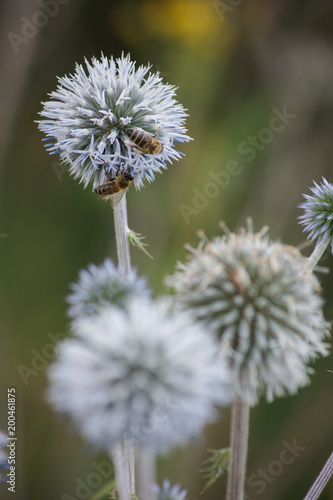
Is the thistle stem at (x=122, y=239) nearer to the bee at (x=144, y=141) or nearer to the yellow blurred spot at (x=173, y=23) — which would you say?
the bee at (x=144, y=141)

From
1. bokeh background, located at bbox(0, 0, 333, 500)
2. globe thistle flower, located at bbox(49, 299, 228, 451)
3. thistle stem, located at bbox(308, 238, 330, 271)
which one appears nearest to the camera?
globe thistle flower, located at bbox(49, 299, 228, 451)

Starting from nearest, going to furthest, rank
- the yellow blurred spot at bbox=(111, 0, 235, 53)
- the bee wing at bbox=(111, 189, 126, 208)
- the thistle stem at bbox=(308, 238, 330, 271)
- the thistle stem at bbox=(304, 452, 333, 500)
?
the thistle stem at bbox=(304, 452, 333, 500) < the thistle stem at bbox=(308, 238, 330, 271) < the bee wing at bbox=(111, 189, 126, 208) < the yellow blurred spot at bbox=(111, 0, 235, 53)

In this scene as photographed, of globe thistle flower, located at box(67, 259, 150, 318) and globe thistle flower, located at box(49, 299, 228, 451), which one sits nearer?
globe thistle flower, located at box(49, 299, 228, 451)

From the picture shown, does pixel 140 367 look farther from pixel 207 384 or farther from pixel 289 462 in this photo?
pixel 289 462

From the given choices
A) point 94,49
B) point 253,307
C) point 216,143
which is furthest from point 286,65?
point 253,307

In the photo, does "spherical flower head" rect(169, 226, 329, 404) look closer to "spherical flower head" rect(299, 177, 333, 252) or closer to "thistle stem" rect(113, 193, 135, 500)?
"thistle stem" rect(113, 193, 135, 500)

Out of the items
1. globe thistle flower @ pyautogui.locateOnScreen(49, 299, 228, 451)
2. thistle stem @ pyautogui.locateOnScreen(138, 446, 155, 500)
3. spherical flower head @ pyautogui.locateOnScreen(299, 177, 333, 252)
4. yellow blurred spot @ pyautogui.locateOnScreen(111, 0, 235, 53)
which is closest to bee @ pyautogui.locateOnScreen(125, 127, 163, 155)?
spherical flower head @ pyautogui.locateOnScreen(299, 177, 333, 252)

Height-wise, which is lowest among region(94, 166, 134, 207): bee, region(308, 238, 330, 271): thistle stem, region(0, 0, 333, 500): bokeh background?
region(308, 238, 330, 271): thistle stem

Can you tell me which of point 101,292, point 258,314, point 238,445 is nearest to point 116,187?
point 101,292
